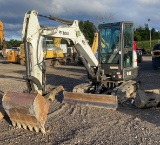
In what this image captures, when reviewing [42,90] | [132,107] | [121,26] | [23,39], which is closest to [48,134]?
[42,90]

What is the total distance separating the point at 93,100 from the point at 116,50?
208 cm

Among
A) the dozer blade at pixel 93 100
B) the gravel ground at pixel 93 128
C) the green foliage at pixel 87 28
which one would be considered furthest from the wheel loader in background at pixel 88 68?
the green foliage at pixel 87 28

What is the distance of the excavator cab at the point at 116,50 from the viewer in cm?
951

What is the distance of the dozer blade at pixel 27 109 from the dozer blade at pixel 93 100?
87.2 inches

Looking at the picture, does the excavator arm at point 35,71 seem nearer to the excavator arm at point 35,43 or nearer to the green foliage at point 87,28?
the excavator arm at point 35,43

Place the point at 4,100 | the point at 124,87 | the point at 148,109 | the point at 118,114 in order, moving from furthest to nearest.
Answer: the point at 124,87 → the point at 148,109 → the point at 118,114 → the point at 4,100

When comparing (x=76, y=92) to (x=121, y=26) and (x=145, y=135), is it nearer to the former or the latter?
(x=121, y=26)

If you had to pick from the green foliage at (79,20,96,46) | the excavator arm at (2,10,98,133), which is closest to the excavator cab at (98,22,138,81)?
the excavator arm at (2,10,98,133)

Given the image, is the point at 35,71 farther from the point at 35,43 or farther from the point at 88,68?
the point at 88,68

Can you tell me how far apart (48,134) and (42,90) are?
6.71 feet

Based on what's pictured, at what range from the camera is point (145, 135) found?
19.5ft

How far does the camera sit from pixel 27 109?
628 centimetres

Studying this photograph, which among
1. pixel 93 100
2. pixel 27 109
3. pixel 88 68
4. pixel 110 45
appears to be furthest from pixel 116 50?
pixel 27 109

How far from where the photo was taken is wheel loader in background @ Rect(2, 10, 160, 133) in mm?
Answer: 6477
